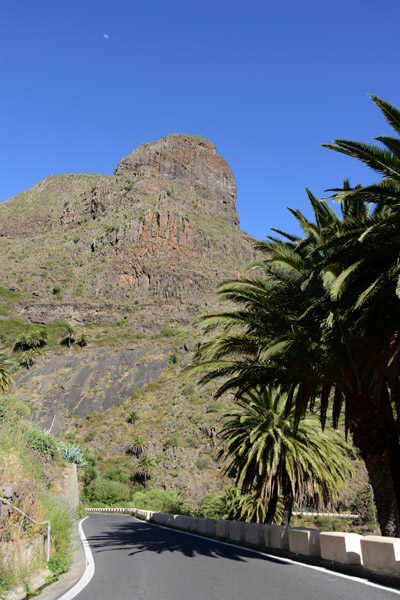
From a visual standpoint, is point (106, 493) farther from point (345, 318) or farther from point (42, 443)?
point (345, 318)

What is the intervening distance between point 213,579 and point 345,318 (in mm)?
6204

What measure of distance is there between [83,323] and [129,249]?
2805 centimetres

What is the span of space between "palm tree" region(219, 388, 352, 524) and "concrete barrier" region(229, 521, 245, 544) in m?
2.53

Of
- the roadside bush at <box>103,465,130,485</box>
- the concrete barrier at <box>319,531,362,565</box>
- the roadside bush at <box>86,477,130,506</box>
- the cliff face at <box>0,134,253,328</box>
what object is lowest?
the roadside bush at <box>86,477,130,506</box>

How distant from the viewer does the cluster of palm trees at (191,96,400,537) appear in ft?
29.0

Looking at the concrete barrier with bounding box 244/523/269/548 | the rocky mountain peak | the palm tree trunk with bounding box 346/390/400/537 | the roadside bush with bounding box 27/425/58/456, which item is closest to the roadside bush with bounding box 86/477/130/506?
the roadside bush with bounding box 27/425/58/456

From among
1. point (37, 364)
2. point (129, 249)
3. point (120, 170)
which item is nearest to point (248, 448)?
point (37, 364)

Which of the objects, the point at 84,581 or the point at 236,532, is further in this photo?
the point at 236,532

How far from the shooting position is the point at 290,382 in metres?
12.4

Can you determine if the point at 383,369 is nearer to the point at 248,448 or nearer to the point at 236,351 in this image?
the point at 236,351

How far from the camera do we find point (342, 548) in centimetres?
798

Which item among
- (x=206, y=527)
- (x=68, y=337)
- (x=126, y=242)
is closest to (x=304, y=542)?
(x=206, y=527)

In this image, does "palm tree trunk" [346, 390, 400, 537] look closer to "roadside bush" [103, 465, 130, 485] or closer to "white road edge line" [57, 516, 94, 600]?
"white road edge line" [57, 516, 94, 600]

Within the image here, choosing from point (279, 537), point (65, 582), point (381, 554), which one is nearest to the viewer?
point (381, 554)
